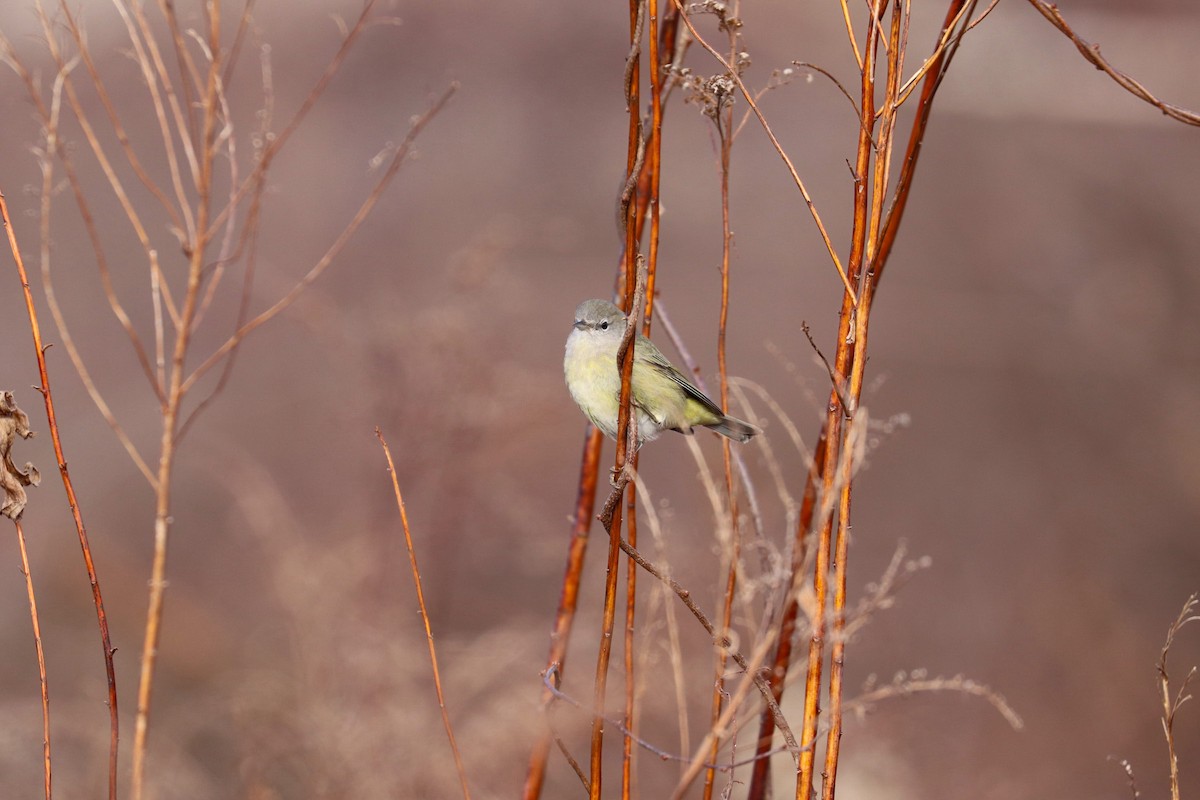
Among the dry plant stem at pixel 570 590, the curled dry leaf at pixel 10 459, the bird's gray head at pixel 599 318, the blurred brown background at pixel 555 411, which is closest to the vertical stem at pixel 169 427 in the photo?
the curled dry leaf at pixel 10 459

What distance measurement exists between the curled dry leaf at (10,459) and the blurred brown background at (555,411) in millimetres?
2929

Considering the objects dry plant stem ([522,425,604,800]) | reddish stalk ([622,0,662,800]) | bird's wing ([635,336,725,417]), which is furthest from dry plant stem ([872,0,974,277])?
bird's wing ([635,336,725,417])

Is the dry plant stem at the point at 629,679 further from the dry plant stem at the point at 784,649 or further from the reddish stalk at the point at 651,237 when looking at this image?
the dry plant stem at the point at 784,649

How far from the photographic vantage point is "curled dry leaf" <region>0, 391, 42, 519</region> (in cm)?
169

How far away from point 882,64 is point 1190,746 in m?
6.18

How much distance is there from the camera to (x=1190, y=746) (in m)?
6.26

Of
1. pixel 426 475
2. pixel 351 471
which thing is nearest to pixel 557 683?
pixel 426 475

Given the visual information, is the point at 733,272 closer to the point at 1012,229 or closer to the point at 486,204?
the point at 486,204

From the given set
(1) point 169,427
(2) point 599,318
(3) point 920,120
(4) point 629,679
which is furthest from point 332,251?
(3) point 920,120

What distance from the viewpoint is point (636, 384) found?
268cm

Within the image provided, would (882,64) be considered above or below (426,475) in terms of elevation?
above

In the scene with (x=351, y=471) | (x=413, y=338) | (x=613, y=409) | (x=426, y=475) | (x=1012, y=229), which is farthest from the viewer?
(x=1012, y=229)

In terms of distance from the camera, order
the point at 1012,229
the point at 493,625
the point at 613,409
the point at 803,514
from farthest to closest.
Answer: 1. the point at 1012,229
2. the point at 493,625
3. the point at 613,409
4. the point at 803,514

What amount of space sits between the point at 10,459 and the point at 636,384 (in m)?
1.49
